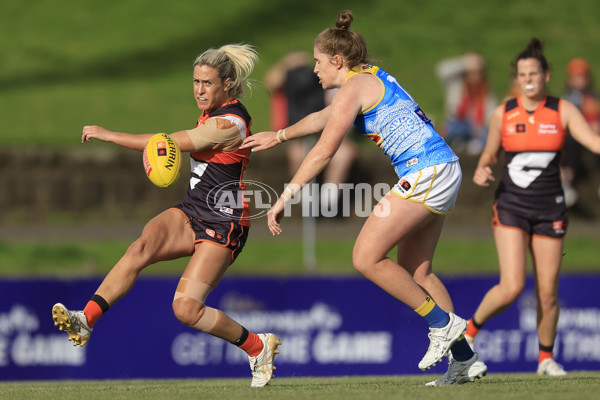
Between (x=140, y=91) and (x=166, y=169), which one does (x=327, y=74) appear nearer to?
(x=166, y=169)

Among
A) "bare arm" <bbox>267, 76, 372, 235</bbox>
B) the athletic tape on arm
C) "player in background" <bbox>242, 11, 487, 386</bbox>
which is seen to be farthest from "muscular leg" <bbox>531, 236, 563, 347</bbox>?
the athletic tape on arm

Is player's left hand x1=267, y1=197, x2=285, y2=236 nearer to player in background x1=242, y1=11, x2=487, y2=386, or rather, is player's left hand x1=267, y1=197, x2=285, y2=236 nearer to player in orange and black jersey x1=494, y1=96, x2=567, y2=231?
player in background x1=242, y1=11, x2=487, y2=386

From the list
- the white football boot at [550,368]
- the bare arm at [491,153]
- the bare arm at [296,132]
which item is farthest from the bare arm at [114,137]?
the white football boot at [550,368]

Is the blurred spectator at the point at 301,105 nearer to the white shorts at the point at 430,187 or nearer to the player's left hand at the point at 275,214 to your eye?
the white shorts at the point at 430,187

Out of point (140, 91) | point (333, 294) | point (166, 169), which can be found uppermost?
point (140, 91)

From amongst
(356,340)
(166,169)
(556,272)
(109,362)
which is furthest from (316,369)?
(166,169)

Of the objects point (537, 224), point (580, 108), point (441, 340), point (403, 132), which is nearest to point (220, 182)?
point (403, 132)

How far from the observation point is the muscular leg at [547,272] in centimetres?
714

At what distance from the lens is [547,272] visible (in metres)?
7.17

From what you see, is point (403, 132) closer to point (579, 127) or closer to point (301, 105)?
point (579, 127)

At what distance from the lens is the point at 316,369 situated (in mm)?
9695

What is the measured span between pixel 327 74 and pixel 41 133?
980 centimetres

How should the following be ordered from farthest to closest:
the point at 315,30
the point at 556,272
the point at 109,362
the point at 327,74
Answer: the point at 315,30
the point at 109,362
the point at 556,272
the point at 327,74

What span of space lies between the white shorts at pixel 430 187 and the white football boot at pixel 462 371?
0.96 m
